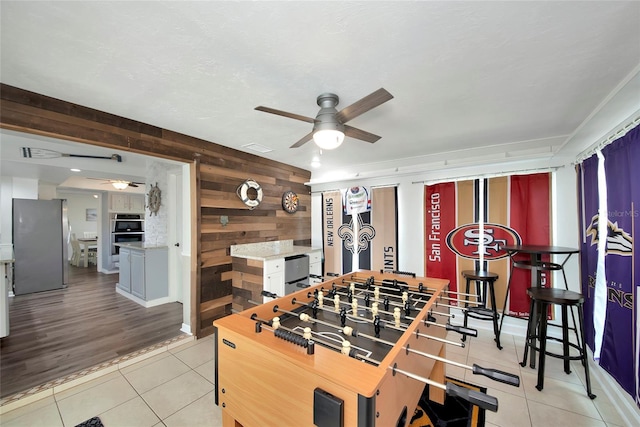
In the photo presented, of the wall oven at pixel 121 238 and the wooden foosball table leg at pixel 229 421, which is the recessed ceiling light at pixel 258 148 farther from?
the wall oven at pixel 121 238

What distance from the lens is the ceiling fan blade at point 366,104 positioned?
1423 millimetres

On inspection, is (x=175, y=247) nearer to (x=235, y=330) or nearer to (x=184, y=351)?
(x=184, y=351)

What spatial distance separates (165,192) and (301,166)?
2.36 meters

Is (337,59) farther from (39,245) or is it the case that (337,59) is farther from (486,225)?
(39,245)

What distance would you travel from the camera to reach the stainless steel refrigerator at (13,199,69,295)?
4.66 metres

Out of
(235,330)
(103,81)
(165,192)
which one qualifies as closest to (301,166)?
(165,192)

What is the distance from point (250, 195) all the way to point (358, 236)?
74.3 inches

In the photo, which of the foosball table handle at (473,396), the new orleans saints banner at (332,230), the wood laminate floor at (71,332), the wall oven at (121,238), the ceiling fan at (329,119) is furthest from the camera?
the wall oven at (121,238)

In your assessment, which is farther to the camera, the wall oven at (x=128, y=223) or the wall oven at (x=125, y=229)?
the wall oven at (x=128, y=223)

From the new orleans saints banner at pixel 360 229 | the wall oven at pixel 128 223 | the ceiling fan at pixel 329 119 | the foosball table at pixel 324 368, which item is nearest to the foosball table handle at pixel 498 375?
the foosball table at pixel 324 368

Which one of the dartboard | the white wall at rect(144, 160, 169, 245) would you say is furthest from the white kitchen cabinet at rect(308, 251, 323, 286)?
the white wall at rect(144, 160, 169, 245)

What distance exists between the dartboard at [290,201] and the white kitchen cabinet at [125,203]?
545 centimetres

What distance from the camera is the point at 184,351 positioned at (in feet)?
8.96

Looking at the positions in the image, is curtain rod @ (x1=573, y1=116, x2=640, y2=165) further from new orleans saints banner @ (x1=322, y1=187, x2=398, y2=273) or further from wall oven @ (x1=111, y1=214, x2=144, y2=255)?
wall oven @ (x1=111, y1=214, x2=144, y2=255)
